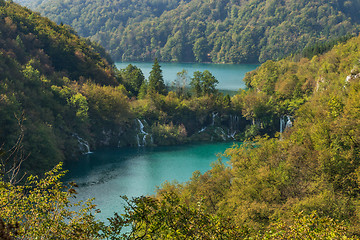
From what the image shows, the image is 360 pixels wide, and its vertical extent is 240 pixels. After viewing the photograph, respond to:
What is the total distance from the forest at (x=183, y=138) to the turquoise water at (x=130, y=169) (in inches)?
97.3

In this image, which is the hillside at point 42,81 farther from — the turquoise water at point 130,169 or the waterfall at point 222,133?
the waterfall at point 222,133

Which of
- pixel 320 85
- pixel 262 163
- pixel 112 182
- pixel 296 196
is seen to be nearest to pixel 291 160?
pixel 262 163

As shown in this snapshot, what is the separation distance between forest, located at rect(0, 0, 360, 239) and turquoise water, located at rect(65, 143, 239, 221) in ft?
8.11

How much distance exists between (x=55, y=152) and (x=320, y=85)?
156ft

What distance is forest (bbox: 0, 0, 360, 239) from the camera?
42.0ft

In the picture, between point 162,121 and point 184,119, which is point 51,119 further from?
point 184,119

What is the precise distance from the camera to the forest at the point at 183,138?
12789 mm

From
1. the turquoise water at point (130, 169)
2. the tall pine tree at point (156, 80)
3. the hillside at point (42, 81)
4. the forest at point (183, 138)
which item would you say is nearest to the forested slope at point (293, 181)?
the forest at point (183, 138)

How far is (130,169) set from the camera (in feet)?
181

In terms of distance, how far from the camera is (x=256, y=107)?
252 feet

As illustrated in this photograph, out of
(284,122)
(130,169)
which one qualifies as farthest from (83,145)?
(284,122)

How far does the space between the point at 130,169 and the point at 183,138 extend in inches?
797

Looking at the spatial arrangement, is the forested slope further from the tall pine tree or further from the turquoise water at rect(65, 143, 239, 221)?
the tall pine tree

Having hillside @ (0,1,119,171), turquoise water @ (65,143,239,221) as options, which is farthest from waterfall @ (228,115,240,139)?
hillside @ (0,1,119,171)
